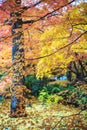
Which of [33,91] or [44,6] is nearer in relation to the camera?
[44,6]

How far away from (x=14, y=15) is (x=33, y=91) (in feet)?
34.4

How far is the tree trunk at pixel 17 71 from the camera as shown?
10914 millimetres

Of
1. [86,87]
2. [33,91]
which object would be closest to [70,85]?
[33,91]

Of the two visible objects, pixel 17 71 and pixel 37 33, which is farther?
pixel 37 33

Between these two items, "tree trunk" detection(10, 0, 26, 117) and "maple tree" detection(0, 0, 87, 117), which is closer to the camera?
"maple tree" detection(0, 0, 87, 117)

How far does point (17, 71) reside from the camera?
11.3 metres

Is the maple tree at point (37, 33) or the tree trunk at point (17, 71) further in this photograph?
the tree trunk at point (17, 71)

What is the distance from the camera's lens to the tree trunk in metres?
→ 10.9

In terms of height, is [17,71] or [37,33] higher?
[37,33]

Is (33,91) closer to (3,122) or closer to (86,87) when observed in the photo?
(86,87)

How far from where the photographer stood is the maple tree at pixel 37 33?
372 inches

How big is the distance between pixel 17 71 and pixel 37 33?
260 cm

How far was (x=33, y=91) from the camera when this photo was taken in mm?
20703

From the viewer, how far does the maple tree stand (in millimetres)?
9438
